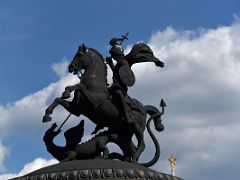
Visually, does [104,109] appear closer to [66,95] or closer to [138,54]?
[66,95]

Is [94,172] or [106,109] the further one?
[106,109]

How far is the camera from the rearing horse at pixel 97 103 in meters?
9.26

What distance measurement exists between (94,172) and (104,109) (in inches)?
95.5

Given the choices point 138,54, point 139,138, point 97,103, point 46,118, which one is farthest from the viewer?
point 138,54

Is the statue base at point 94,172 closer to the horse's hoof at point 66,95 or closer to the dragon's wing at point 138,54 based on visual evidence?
the horse's hoof at point 66,95

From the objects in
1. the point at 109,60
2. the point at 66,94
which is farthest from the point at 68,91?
the point at 109,60

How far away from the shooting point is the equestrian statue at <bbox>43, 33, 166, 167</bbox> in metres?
9.05

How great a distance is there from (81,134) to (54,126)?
423mm

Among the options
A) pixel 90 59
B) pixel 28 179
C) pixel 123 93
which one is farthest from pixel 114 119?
pixel 28 179

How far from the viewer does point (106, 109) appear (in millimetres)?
9383

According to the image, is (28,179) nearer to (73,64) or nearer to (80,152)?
(80,152)

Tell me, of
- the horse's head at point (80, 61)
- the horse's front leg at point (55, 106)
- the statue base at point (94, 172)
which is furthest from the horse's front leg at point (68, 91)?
the statue base at point (94, 172)

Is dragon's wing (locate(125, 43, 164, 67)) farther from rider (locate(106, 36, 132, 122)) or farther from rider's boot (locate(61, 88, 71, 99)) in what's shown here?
rider's boot (locate(61, 88, 71, 99))

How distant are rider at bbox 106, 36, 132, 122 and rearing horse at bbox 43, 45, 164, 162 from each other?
93 millimetres
